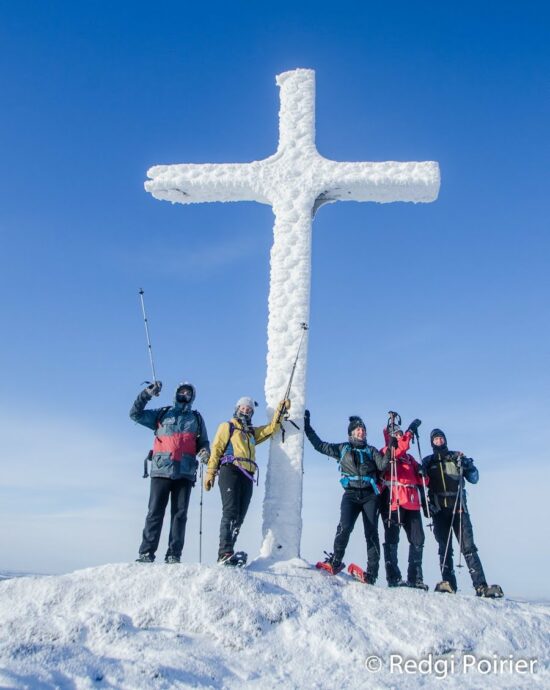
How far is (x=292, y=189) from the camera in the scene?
314 inches

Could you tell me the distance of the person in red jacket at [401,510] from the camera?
22.1 feet

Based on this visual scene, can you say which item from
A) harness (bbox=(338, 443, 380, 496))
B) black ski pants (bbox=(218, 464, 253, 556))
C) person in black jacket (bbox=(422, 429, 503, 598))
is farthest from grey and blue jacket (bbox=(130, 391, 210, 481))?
person in black jacket (bbox=(422, 429, 503, 598))

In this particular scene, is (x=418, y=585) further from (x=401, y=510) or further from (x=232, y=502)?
(x=232, y=502)

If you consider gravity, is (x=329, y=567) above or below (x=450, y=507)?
below

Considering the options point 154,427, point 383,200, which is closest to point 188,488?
point 154,427

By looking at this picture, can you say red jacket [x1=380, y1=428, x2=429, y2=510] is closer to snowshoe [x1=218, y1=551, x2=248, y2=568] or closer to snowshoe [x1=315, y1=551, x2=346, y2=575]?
snowshoe [x1=315, y1=551, x2=346, y2=575]

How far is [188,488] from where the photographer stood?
637cm

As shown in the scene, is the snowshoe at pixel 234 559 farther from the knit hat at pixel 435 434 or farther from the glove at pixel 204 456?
the knit hat at pixel 435 434

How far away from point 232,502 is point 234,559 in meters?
0.54

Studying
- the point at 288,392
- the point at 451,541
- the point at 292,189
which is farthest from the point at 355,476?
the point at 292,189

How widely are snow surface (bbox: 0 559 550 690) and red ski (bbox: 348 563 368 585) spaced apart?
431 millimetres

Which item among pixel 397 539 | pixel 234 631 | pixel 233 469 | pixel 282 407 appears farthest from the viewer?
pixel 282 407

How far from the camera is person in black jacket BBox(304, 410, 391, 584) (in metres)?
6.42

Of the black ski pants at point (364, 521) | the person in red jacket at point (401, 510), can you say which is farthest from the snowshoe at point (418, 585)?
the black ski pants at point (364, 521)
